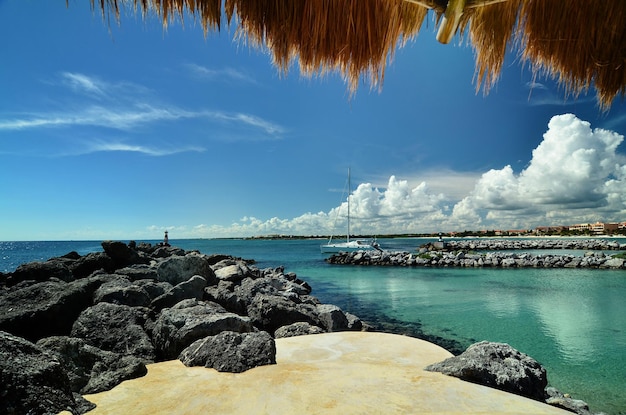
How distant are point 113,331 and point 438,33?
4031mm

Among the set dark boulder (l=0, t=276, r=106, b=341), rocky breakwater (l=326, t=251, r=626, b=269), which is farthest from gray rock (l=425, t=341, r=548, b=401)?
rocky breakwater (l=326, t=251, r=626, b=269)

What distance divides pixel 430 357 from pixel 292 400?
5.00 ft

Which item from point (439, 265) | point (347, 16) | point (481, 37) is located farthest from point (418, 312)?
point (439, 265)

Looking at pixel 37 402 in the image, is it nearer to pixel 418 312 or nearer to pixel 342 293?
pixel 418 312

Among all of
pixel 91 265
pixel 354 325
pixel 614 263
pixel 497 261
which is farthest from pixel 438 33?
pixel 614 263

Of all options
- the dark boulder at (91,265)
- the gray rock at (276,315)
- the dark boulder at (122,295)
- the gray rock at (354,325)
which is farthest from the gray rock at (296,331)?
the dark boulder at (91,265)

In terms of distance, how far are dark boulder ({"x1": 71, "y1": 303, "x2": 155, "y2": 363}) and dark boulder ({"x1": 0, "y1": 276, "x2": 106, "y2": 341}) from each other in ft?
1.52

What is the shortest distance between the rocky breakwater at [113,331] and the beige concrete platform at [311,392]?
0.17m

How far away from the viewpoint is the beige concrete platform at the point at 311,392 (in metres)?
1.68

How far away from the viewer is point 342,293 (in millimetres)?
11422

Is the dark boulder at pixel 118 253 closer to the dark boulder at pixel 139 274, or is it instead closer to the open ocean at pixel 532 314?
the dark boulder at pixel 139 274

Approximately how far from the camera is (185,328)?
3119mm

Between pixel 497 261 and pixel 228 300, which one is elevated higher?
pixel 228 300

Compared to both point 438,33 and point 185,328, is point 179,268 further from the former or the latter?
point 438,33
